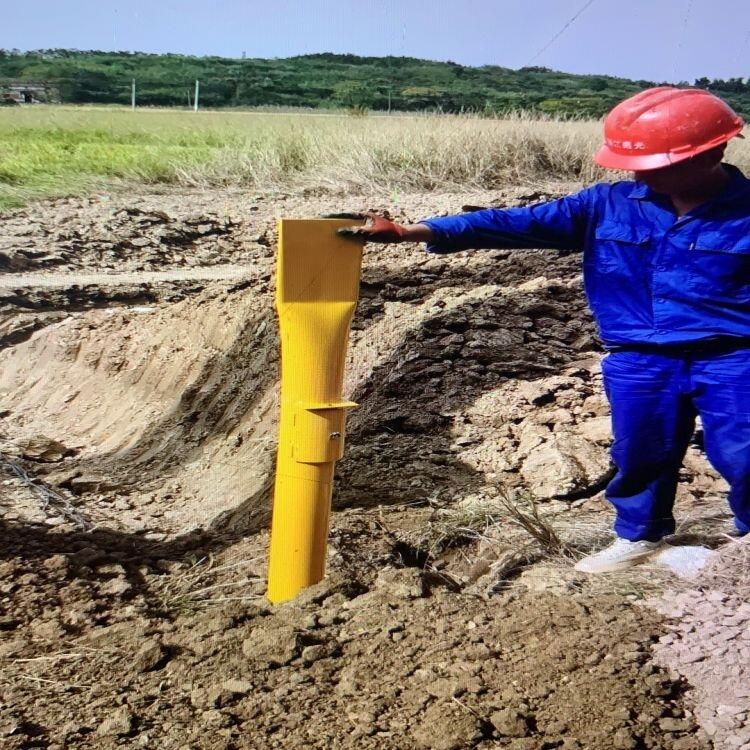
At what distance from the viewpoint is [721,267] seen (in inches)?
99.9

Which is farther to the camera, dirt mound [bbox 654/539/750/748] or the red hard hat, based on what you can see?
the red hard hat

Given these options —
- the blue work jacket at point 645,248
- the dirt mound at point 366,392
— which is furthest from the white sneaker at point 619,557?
the dirt mound at point 366,392

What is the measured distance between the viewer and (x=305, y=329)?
2404mm

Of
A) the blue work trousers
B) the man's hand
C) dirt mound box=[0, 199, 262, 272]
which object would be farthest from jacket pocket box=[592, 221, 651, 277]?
dirt mound box=[0, 199, 262, 272]

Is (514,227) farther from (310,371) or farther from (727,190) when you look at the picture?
(310,371)

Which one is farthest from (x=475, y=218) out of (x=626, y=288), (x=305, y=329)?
(x=305, y=329)

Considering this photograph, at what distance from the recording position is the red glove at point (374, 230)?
2369mm

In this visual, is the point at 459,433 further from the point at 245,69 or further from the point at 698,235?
the point at 245,69

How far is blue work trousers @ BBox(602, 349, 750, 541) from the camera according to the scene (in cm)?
261

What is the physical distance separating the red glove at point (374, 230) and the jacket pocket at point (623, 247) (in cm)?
62

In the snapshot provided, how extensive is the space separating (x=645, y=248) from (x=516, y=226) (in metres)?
0.38

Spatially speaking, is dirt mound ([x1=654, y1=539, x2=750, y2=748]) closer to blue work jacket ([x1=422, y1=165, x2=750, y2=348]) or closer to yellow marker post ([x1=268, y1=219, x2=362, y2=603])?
blue work jacket ([x1=422, y1=165, x2=750, y2=348])

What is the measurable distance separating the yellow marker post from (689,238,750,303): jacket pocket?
958 millimetres

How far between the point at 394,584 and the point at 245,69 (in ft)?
147
